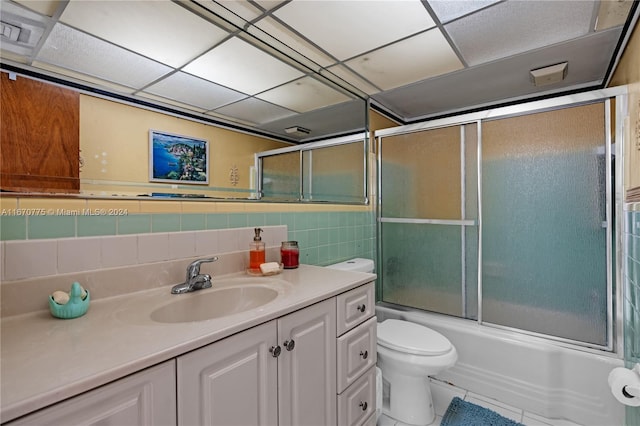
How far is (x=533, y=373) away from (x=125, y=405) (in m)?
2.11

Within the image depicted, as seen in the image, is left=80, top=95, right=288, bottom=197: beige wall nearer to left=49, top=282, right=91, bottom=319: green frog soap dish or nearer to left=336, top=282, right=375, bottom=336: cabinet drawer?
left=49, top=282, right=91, bottom=319: green frog soap dish

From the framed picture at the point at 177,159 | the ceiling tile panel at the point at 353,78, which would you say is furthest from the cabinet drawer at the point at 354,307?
→ the ceiling tile panel at the point at 353,78

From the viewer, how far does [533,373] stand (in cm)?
179

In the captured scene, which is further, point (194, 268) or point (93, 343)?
point (194, 268)

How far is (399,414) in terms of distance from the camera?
1.72 m

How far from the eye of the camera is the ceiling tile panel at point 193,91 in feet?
4.02

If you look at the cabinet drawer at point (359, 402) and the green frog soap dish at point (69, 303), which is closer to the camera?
the green frog soap dish at point (69, 303)

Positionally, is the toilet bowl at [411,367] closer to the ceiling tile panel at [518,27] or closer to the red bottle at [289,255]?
the red bottle at [289,255]

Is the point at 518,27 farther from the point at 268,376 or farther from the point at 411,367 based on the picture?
the point at 268,376

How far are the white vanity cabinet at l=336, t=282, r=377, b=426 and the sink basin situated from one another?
1.05ft

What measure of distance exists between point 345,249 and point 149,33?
1.62 meters

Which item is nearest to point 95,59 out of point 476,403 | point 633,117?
point 633,117

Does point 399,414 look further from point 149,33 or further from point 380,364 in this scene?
point 149,33

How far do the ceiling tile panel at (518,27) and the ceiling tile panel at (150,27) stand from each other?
1242mm
